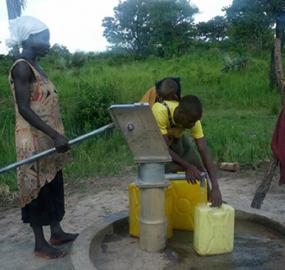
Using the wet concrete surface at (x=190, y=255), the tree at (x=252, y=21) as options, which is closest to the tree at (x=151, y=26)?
the tree at (x=252, y=21)

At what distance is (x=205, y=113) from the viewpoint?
32.9 ft

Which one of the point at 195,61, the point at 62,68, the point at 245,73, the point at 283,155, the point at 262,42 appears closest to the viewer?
the point at 283,155

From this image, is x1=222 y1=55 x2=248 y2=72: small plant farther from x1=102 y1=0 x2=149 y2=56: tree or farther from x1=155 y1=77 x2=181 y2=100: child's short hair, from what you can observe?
x1=102 y1=0 x2=149 y2=56: tree

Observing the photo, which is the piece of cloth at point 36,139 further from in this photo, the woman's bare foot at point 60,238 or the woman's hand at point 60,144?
the woman's bare foot at point 60,238

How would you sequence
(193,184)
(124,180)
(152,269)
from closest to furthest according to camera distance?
(152,269), (193,184), (124,180)

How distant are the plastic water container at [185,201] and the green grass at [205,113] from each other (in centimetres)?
256

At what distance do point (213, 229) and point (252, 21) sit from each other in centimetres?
1176

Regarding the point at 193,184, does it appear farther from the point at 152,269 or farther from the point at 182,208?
the point at 152,269

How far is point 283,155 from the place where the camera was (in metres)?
3.25

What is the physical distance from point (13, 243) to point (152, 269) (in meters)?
1.51

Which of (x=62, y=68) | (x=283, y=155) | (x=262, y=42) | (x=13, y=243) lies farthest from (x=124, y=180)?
(x=62, y=68)

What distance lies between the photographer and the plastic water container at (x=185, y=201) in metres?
2.84

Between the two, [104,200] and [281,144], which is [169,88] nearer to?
[281,144]

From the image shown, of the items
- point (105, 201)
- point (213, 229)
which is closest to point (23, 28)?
point (213, 229)
